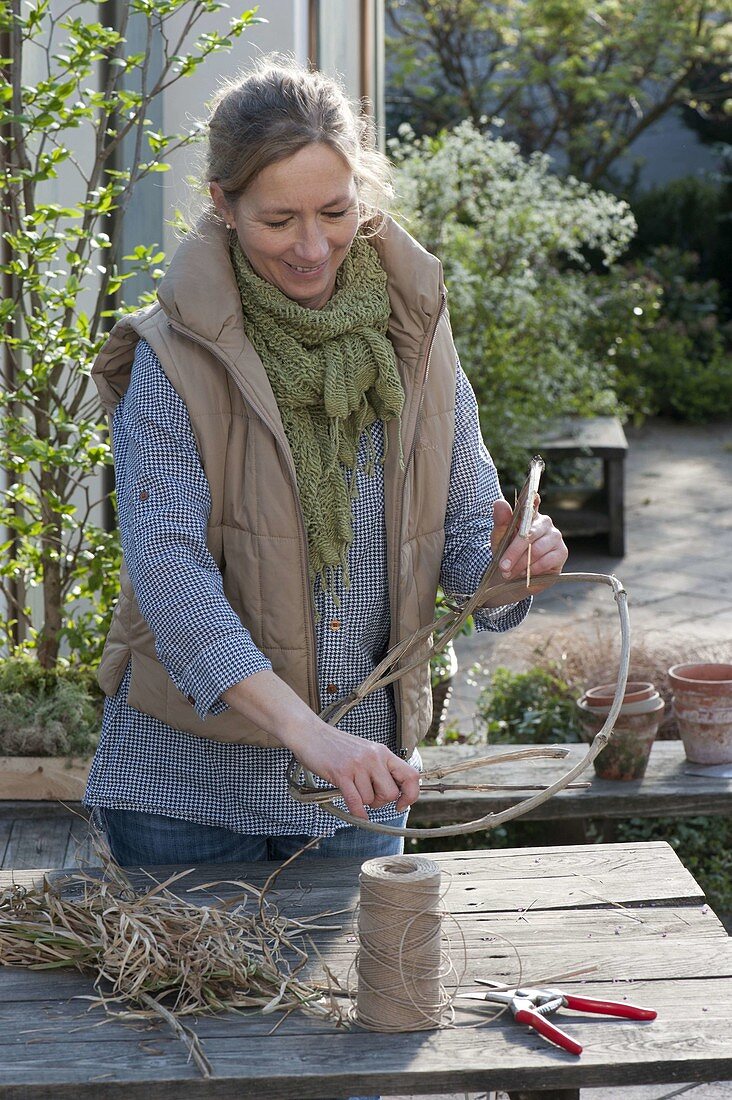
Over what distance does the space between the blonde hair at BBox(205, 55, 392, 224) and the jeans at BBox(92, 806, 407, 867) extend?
92 cm

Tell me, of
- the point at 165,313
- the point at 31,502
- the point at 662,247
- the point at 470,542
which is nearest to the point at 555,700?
the point at 31,502

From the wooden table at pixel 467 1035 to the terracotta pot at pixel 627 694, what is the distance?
135 centimetres

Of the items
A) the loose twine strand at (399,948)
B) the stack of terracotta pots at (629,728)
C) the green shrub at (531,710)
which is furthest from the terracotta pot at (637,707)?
the loose twine strand at (399,948)

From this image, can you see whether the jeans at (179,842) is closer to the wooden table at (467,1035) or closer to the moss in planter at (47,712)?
the wooden table at (467,1035)

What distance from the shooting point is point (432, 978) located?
1637mm

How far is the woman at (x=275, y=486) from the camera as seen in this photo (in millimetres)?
1863

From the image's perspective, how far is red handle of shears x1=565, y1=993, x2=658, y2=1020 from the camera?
1.65 meters

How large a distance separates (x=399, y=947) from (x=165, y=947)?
1.05ft

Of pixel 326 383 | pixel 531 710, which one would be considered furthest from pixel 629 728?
pixel 326 383

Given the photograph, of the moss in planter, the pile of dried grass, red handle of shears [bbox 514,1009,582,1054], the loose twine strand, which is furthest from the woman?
the moss in planter

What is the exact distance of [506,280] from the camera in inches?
289

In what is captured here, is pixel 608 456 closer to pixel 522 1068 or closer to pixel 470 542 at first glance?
pixel 470 542

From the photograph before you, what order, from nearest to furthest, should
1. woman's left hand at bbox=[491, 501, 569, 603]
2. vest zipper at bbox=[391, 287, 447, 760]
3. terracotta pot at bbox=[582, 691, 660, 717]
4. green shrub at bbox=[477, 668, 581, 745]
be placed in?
woman's left hand at bbox=[491, 501, 569, 603] < vest zipper at bbox=[391, 287, 447, 760] < terracotta pot at bbox=[582, 691, 660, 717] < green shrub at bbox=[477, 668, 581, 745]

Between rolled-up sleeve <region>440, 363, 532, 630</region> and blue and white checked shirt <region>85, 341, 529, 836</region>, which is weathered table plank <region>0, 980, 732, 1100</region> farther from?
rolled-up sleeve <region>440, 363, 532, 630</region>
